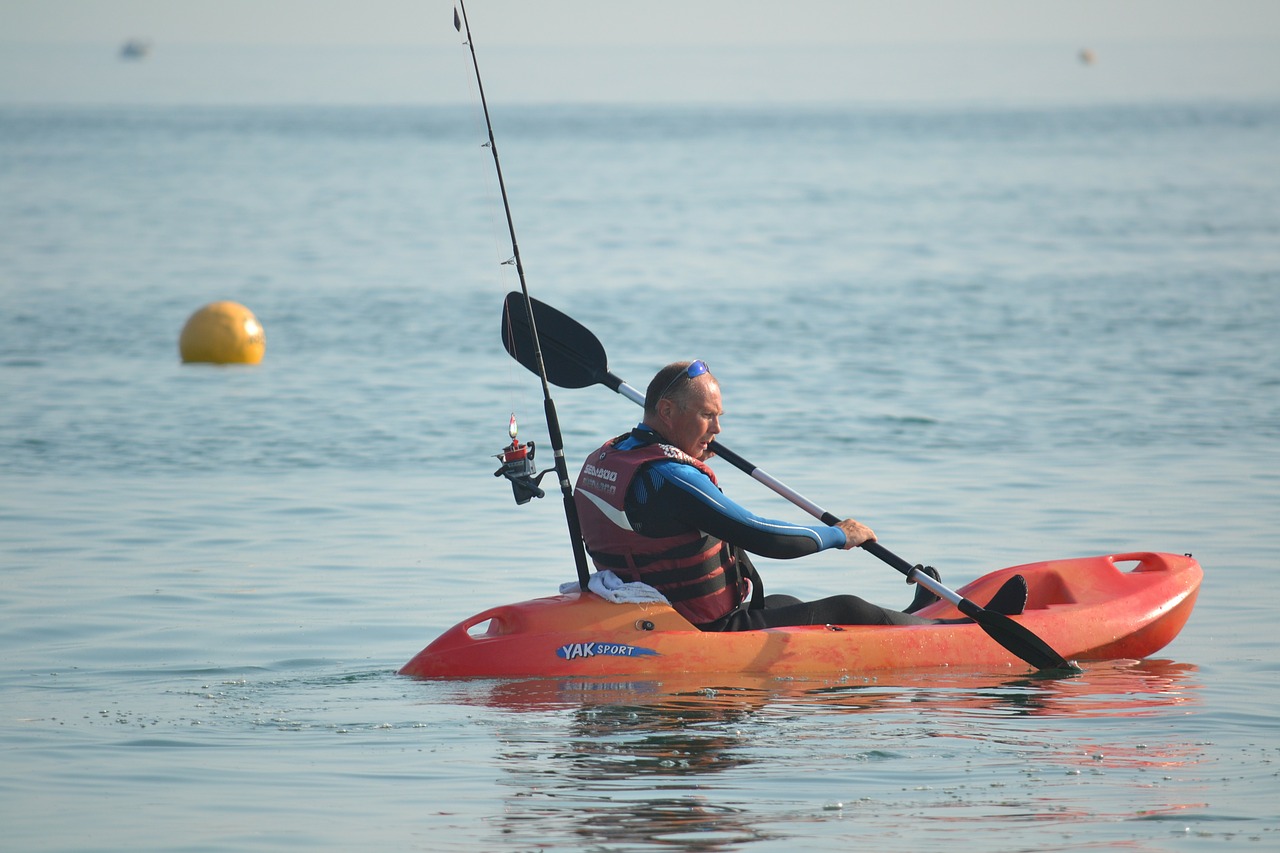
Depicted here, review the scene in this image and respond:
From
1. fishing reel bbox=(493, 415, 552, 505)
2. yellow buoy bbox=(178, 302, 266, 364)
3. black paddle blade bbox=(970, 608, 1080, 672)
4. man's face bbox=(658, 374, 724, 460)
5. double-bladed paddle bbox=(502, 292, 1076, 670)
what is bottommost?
black paddle blade bbox=(970, 608, 1080, 672)

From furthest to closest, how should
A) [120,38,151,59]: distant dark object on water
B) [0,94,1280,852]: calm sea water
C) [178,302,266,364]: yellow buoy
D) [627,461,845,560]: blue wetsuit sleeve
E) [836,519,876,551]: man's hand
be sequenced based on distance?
[120,38,151,59]: distant dark object on water < [178,302,266,364]: yellow buoy < [836,519,876,551]: man's hand < [627,461,845,560]: blue wetsuit sleeve < [0,94,1280,852]: calm sea water

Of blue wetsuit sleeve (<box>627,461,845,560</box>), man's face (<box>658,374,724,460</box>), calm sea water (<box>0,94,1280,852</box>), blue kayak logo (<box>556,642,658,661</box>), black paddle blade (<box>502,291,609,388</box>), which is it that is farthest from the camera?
black paddle blade (<box>502,291,609,388</box>)

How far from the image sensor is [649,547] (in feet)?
19.8

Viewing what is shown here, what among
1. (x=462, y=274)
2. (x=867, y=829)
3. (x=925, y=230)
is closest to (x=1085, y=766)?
(x=867, y=829)

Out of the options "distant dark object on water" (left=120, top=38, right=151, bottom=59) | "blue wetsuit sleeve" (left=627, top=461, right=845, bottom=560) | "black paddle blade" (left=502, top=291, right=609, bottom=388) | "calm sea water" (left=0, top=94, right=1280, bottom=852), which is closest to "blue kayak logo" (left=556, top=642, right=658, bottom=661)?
"calm sea water" (left=0, top=94, right=1280, bottom=852)

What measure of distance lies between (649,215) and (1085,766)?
3181cm

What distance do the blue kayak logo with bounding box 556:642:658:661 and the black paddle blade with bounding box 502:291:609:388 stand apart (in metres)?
1.44

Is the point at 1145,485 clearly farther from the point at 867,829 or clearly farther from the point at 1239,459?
the point at 867,829

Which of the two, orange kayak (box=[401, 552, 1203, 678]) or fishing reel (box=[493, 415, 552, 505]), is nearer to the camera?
orange kayak (box=[401, 552, 1203, 678])

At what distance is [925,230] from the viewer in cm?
3162

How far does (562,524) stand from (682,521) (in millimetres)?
3755

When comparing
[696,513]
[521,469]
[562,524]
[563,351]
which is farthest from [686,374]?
[562,524]

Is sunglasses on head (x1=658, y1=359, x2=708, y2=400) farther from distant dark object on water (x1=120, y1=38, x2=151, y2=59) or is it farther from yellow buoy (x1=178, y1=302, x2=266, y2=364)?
distant dark object on water (x1=120, y1=38, x2=151, y2=59)

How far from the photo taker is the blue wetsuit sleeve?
19.0ft
